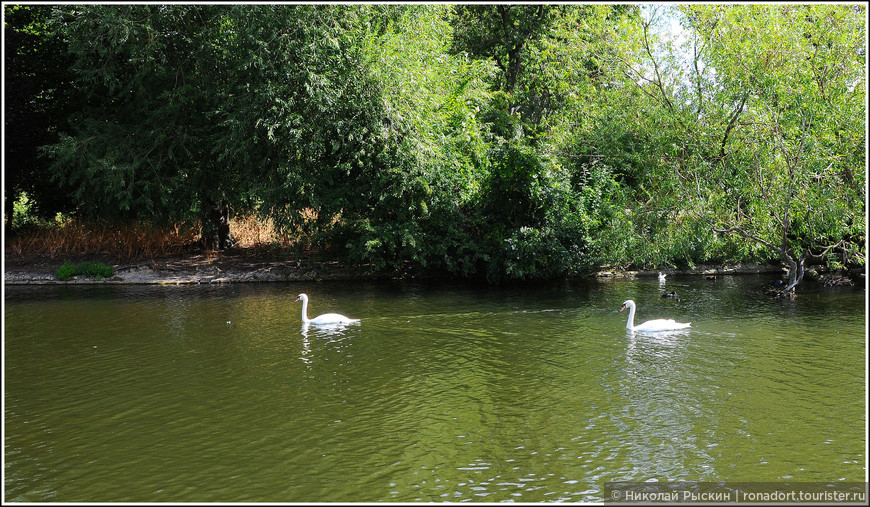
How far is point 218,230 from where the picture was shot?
30.1 meters

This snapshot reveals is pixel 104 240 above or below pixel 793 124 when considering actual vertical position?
below

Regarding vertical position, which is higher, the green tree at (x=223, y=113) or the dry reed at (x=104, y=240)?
the green tree at (x=223, y=113)

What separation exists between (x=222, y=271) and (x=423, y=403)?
17964mm

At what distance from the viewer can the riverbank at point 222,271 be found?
2550 centimetres

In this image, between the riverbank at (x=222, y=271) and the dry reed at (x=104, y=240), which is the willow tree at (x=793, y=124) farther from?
the dry reed at (x=104, y=240)

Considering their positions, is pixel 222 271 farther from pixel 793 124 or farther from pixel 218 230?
pixel 793 124

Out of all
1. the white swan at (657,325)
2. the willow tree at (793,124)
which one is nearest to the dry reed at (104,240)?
the white swan at (657,325)

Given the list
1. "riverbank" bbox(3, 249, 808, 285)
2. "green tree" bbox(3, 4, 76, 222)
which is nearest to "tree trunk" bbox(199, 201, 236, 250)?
"riverbank" bbox(3, 249, 808, 285)

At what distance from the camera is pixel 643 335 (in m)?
15.2

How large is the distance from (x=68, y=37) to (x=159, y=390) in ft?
59.4

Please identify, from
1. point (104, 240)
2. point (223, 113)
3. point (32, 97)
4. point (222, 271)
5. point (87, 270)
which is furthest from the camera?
point (104, 240)

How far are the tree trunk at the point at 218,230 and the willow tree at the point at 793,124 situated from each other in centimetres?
1897

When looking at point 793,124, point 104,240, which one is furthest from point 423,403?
point 104,240

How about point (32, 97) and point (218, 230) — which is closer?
point (32, 97)
